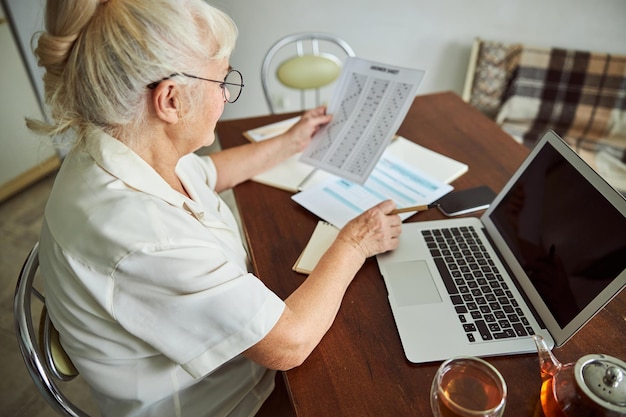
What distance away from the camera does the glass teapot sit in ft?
1.83

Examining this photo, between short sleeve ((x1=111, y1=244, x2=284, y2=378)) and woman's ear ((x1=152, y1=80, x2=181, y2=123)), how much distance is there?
0.83ft

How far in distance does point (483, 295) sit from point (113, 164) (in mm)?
705

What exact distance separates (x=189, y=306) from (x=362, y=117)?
0.77 m

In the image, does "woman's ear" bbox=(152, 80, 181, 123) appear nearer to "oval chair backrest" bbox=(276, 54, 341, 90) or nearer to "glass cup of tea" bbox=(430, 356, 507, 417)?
"glass cup of tea" bbox=(430, 356, 507, 417)

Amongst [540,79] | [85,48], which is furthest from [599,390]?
[540,79]

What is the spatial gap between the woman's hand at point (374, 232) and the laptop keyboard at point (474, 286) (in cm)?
8

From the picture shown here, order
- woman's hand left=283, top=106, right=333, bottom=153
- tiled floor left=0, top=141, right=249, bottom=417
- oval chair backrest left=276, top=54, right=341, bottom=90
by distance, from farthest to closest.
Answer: oval chair backrest left=276, top=54, right=341, bottom=90
tiled floor left=0, top=141, right=249, bottom=417
woman's hand left=283, top=106, right=333, bottom=153

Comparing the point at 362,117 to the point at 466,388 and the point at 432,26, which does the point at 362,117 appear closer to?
the point at 466,388

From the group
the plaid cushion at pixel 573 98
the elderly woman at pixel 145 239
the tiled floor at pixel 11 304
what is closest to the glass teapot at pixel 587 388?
the elderly woman at pixel 145 239

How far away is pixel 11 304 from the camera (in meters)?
1.95

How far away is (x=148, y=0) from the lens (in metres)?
0.70

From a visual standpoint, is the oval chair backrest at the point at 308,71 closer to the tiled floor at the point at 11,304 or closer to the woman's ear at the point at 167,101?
the tiled floor at the point at 11,304

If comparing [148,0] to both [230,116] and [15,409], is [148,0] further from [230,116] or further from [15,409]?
[230,116]

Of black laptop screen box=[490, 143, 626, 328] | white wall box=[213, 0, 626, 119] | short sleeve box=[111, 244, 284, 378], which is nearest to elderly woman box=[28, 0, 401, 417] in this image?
short sleeve box=[111, 244, 284, 378]
